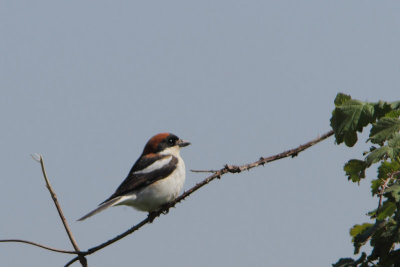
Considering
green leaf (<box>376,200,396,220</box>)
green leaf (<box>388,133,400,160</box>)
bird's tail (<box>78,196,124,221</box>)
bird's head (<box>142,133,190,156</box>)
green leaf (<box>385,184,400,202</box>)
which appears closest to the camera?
green leaf (<box>385,184,400,202</box>)

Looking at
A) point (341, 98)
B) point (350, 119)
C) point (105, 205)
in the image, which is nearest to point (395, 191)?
point (350, 119)

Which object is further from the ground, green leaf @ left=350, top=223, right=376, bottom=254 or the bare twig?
green leaf @ left=350, top=223, right=376, bottom=254

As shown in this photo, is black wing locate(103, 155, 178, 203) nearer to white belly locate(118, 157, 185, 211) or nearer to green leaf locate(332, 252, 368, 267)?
white belly locate(118, 157, 185, 211)

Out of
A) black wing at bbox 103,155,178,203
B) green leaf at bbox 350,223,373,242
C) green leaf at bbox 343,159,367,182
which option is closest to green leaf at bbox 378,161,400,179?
green leaf at bbox 343,159,367,182

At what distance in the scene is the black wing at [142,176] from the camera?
25.0 ft

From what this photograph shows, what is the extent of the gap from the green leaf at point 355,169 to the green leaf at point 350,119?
16 centimetres

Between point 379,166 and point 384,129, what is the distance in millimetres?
290

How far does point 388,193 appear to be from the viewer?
2846 mm

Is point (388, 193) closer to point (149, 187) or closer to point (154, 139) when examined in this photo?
point (149, 187)

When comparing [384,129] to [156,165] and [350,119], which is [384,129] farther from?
[156,165]

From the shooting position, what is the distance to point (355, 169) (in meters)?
3.69

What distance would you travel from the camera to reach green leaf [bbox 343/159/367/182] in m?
3.68

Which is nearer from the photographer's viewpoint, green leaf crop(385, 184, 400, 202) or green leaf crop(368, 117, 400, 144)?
green leaf crop(385, 184, 400, 202)

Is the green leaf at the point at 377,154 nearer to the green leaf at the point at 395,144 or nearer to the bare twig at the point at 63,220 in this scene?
the green leaf at the point at 395,144
